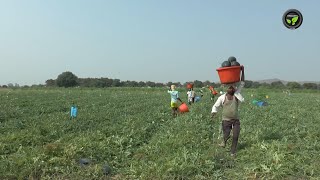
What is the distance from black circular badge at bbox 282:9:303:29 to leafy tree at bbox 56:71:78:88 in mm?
101543

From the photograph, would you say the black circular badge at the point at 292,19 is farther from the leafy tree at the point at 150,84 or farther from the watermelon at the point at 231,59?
the leafy tree at the point at 150,84

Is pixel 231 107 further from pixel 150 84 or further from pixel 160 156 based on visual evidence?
pixel 150 84

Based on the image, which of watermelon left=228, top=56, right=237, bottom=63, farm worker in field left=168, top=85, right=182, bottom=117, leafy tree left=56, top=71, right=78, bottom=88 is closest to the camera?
watermelon left=228, top=56, right=237, bottom=63

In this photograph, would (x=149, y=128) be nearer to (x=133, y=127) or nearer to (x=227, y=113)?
(x=133, y=127)

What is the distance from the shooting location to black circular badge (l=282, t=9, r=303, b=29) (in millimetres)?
7062

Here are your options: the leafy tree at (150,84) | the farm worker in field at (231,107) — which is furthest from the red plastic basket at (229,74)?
the leafy tree at (150,84)

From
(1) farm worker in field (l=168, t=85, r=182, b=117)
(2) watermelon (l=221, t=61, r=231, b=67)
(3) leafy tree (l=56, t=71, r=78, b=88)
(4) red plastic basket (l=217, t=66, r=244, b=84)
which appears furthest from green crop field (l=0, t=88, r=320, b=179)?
(3) leafy tree (l=56, t=71, r=78, b=88)

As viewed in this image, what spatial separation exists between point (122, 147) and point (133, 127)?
3.05m

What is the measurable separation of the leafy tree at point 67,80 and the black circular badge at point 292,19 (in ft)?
333

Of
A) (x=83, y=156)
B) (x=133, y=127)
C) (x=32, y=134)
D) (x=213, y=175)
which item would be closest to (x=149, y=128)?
(x=133, y=127)

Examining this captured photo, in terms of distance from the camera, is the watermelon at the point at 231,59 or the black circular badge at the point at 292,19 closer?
the black circular badge at the point at 292,19

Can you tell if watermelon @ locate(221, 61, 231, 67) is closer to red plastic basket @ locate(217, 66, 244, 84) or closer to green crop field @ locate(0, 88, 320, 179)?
red plastic basket @ locate(217, 66, 244, 84)

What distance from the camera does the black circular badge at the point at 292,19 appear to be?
23.2ft

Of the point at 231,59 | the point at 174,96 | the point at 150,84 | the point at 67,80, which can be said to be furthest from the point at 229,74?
the point at 67,80
